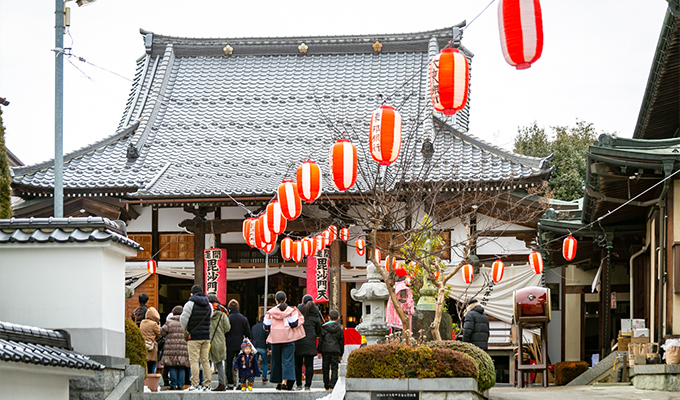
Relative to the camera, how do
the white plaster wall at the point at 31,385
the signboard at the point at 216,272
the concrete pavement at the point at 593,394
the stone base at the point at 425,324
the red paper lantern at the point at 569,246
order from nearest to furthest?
the white plaster wall at the point at 31,385
the concrete pavement at the point at 593,394
the stone base at the point at 425,324
the red paper lantern at the point at 569,246
the signboard at the point at 216,272

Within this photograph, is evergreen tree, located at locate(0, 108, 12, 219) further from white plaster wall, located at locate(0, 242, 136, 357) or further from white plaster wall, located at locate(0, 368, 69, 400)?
white plaster wall, located at locate(0, 368, 69, 400)

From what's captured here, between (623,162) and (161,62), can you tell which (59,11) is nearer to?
(623,162)

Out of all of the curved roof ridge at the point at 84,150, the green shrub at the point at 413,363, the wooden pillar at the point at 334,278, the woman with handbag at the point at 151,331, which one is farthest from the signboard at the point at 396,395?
the curved roof ridge at the point at 84,150

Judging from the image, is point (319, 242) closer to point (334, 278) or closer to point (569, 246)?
point (334, 278)

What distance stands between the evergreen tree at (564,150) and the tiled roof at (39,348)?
25.5 metres

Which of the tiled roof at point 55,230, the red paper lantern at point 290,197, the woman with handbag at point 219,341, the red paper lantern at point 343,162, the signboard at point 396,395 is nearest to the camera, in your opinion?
the tiled roof at point 55,230

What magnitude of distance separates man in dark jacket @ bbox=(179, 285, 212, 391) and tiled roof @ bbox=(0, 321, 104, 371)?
3568mm

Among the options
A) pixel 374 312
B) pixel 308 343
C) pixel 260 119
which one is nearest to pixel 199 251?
pixel 260 119

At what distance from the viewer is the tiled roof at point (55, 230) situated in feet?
33.6

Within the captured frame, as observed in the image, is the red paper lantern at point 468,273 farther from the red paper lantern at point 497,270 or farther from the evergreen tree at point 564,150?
the evergreen tree at point 564,150

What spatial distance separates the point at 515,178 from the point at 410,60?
27.6ft

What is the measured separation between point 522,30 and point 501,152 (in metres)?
15.0

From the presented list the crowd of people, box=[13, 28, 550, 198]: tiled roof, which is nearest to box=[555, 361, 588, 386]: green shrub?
box=[13, 28, 550, 198]: tiled roof

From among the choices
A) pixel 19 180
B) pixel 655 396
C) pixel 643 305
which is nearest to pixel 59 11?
pixel 655 396
